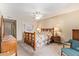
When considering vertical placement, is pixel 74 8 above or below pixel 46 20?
above

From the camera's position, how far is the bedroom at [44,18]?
6.47 feet

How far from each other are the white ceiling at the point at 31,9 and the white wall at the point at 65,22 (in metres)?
0.09

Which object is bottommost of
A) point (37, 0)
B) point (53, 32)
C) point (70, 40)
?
point (70, 40)

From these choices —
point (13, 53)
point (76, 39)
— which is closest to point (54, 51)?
point (76, 39)

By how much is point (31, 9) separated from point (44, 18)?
0.28m

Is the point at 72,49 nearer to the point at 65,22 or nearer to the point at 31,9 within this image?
the point at 65,22

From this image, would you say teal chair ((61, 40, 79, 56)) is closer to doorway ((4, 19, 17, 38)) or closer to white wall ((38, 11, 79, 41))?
white wall ((38, 11, 79, 41))

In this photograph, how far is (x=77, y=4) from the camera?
6.45ft

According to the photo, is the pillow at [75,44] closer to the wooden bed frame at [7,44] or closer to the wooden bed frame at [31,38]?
the wooden bed frame at [31,38]

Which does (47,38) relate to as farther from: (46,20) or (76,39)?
(76,39)

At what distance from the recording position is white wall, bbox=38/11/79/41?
198 centimetres

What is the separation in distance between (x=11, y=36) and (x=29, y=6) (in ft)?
2.00

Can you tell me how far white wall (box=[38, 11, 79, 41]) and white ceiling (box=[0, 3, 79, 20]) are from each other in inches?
3.4

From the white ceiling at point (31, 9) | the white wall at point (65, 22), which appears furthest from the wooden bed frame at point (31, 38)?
the white ceiling at point (31, 9)
